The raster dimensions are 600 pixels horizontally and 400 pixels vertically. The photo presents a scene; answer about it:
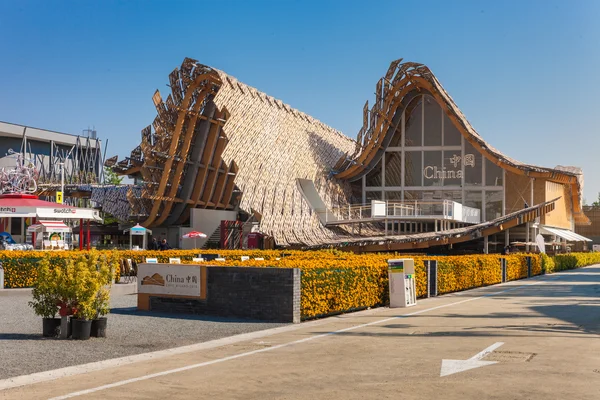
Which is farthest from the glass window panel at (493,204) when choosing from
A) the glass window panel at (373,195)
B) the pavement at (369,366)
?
the pavement at (369,366)

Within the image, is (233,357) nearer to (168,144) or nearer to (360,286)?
(360,286)

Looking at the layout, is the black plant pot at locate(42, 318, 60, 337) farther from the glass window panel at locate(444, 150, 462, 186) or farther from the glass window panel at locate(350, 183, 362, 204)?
the glass window panel at locate(444, 150, 462, 186)

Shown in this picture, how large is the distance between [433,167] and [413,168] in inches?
57.5

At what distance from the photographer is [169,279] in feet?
52.9

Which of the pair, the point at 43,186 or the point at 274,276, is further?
the point at 43,186

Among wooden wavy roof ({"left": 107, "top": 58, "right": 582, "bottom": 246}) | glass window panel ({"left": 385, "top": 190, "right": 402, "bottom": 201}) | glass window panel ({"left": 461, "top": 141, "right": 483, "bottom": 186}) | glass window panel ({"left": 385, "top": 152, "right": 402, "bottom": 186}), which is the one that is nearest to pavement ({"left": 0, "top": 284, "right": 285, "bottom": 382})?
wooden wavy roof ({"left": 107, "top": 58, "right": 582, "bottom": 246})

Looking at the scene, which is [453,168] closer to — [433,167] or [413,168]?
[433,167]

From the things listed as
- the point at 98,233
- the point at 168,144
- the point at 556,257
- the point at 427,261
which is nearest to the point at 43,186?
the point at 98,233

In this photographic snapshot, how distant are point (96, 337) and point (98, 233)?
50.1m

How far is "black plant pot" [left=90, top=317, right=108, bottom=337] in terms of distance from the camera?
11977 mm

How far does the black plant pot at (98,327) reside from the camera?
1198 centimetres

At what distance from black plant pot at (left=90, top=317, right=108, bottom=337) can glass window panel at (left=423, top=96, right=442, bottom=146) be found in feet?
140

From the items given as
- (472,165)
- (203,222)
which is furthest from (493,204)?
(203,222)

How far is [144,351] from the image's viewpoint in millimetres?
10773
